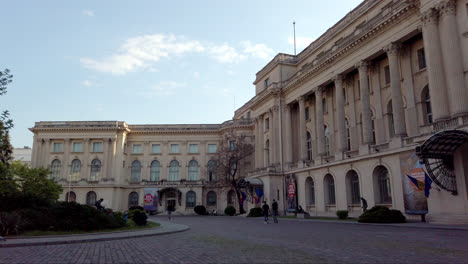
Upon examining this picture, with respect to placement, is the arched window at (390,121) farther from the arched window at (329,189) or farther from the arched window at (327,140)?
the arched window at (327,140)

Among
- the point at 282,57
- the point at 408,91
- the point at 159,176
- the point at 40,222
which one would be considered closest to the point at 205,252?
the point at 40,222

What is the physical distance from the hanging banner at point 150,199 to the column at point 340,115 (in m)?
38.6

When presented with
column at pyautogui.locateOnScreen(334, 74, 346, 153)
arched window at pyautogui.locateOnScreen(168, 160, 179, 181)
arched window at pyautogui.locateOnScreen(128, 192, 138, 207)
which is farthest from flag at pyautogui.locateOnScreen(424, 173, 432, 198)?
arched window at pyautogui.locateOnScreen(128, 192, 138, 207)

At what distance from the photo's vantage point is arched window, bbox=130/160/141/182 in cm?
7281

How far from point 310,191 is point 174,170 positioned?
1371 inches

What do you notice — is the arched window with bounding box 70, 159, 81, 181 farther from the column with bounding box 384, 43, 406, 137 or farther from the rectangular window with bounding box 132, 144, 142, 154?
the column with bounding box 384, 43, 406, 137

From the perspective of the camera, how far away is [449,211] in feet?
77.8

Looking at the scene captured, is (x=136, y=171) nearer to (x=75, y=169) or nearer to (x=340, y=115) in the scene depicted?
(x=75, y=169)

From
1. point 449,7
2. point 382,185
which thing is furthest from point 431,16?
point 382,185

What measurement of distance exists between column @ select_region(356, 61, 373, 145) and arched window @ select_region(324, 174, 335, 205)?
7.12m

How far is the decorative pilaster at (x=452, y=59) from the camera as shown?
24.8 metres

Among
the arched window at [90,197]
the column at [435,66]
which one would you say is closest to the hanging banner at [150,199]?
the arched window at [90,197]

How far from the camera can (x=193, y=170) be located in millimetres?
72625

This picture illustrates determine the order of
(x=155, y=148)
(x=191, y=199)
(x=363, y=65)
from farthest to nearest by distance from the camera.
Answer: (x=155, y=148) < (x=191, y=199) < (x=363, y=65)
